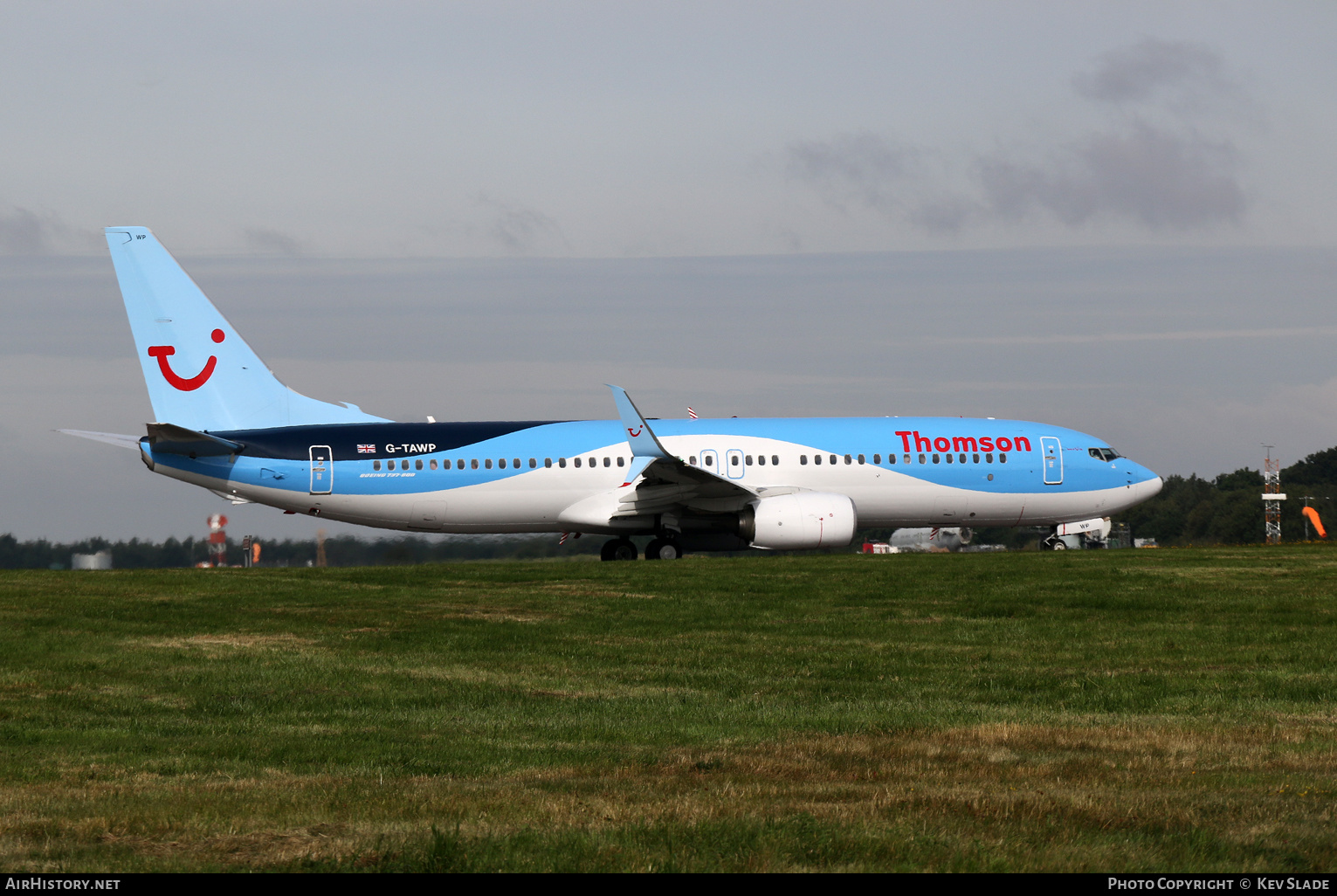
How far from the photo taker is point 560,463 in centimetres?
3606

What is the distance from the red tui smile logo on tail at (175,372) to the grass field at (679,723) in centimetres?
847

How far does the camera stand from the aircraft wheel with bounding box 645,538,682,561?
3634 cm

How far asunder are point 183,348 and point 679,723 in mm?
25611

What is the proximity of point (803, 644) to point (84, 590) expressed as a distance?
15262 millimetres

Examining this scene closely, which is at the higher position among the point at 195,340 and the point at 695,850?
the point at 195,340

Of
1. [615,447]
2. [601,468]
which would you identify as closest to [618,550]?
[601,468]

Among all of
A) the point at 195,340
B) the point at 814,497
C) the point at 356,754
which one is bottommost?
the point at 356,754

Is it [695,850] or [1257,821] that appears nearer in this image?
[695,850]

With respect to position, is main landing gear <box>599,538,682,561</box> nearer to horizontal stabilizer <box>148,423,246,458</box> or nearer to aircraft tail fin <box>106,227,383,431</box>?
aircraft tail fin <box>106,227,383,431</box>

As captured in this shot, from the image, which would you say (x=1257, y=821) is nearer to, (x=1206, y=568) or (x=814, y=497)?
(x=1206, y=568)

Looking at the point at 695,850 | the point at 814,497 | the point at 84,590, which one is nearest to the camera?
the point at 695,850

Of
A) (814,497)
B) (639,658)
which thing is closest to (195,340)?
(814,497)

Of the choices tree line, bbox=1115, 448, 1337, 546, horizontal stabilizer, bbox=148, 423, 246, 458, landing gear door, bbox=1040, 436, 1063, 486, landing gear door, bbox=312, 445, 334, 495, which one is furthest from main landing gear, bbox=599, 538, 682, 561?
tree line, bbox=1115, 448, 1337, 546

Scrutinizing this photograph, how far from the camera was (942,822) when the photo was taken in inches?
343
